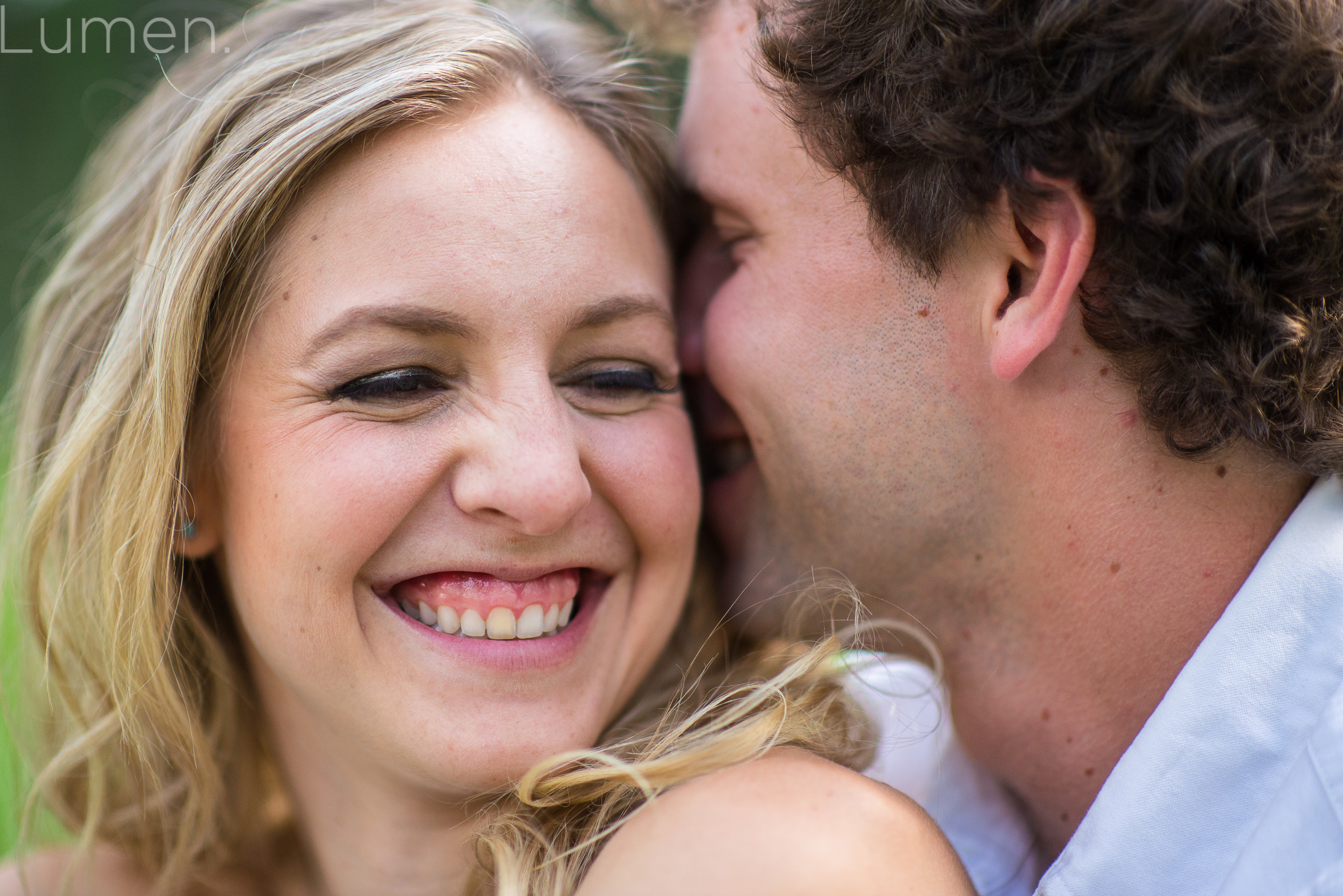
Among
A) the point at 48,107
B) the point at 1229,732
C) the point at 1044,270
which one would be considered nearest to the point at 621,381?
the point at 1044,270

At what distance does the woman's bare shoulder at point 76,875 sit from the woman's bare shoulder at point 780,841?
5.13 feet

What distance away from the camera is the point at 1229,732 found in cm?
182

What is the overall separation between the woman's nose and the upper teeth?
19 centimetres

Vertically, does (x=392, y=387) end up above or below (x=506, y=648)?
above

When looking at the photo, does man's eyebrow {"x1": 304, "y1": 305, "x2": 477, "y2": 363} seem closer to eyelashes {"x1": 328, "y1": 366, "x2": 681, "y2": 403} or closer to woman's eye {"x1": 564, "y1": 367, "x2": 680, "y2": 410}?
eyelashes {"x1": 328, "y1": 366, "x2": 681, "y2": 403}

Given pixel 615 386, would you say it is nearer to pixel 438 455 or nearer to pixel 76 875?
pixel 438 455

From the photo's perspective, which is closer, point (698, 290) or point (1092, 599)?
point (1092, 599)

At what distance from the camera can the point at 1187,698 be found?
A: 1.88m

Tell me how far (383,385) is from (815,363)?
90 centimetres

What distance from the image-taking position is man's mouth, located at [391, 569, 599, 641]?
6.73ft

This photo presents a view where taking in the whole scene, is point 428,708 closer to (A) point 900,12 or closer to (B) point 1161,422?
(B) point 1161,422

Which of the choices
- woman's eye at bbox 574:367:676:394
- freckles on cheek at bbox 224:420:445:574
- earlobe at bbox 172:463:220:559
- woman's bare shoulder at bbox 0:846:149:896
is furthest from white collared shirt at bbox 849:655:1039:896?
woman's bare shoulder at bbox 0:846:149:896

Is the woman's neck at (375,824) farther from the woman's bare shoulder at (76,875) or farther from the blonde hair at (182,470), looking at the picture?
the woman's bare shoulder at (76,875)

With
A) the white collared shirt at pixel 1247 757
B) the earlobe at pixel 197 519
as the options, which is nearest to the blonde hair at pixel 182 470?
the earlobe at pixel 197 519
